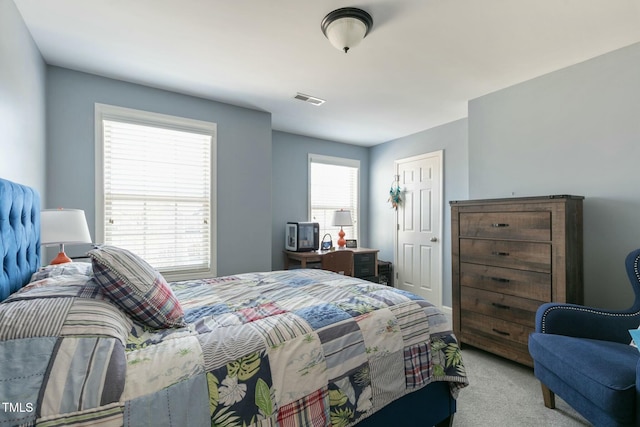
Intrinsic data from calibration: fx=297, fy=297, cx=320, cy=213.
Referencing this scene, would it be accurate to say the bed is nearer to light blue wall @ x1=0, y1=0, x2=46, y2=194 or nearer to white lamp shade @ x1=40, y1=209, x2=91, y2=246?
white lamp shade @ x1=40, y1=209, x2=91, y2=246

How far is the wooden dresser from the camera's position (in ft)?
7.20

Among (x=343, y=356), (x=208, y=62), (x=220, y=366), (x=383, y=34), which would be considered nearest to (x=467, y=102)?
(x=383, y=34)

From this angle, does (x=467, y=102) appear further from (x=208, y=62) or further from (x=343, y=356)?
(x=343, y=356)

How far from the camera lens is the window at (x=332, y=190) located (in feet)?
15.5

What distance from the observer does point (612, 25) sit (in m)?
1.95

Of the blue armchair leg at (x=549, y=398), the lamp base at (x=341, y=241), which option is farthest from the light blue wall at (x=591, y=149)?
the lamp base at (x=341, y=241)

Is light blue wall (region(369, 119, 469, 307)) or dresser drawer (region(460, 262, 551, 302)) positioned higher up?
light blue wall (region(369, 119, 469, 307))

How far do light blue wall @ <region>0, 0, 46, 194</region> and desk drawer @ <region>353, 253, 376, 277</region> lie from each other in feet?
11.4

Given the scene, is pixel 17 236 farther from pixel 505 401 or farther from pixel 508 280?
pixel 508 280

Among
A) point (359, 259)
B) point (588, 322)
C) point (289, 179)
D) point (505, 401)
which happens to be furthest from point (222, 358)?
point (289, 179)

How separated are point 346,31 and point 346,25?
35mm

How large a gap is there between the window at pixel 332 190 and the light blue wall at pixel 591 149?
250 centimetres

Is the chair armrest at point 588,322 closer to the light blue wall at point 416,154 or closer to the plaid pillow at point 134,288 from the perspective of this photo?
the light blue wall at point 416,154

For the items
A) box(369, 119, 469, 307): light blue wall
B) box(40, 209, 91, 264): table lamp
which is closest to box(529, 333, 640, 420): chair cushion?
box(369, 119, 469, 307): light blue wall
